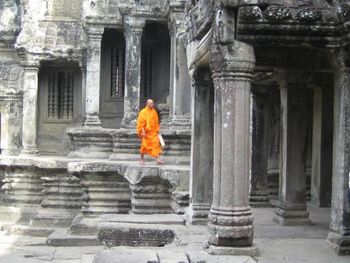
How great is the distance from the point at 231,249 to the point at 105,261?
1.34 metres

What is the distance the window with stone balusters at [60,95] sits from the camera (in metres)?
21.1

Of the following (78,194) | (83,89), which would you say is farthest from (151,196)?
(83,89)

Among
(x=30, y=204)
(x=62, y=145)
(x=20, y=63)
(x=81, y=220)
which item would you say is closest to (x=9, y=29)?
(x=20, y=63)

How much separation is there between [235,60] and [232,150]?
0.93 meters

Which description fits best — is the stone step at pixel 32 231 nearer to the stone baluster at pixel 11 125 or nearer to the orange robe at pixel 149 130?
the orange robe at pixel 149 130

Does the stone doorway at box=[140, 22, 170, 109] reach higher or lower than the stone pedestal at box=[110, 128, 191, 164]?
higher

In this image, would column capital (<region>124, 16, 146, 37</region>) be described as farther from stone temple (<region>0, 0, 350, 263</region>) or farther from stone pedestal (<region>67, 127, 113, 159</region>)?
stone pedestal (<region>67, 127, 113, 159</region>)

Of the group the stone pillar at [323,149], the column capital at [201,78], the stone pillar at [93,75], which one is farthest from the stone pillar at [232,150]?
the stone pillar at [93,75]

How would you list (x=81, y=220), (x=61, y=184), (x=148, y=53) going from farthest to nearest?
(x=148, y=53)
(x=61, y=184)
(x=81, y=220)

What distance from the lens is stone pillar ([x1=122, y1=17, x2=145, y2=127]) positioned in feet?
56.7

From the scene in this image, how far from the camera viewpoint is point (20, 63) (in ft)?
66.4

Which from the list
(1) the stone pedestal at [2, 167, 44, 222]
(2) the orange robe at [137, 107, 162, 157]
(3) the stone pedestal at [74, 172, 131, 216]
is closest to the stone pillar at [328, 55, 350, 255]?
(3) the stone pedestal at [74, 172, 131, 216]

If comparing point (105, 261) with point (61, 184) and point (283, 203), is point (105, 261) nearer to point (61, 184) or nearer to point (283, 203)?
point (283, 203)

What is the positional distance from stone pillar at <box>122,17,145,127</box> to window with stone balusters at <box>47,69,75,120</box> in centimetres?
419
